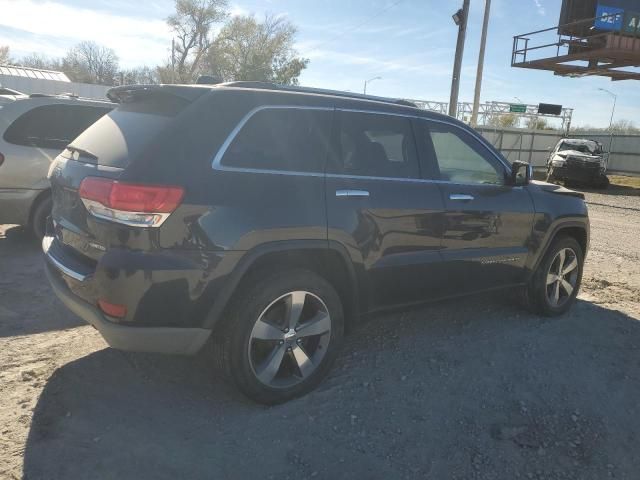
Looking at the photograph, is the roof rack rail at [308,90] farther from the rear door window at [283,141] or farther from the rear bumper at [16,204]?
the rear bumper at [16,204]

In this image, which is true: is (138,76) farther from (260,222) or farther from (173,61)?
(260,222)

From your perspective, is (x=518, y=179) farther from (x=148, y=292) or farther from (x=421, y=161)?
(x=148, y=292)

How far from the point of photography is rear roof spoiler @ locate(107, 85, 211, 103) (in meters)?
3.07

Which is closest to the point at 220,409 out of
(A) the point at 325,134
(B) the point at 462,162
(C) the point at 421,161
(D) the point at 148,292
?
(D) the point at 148,292

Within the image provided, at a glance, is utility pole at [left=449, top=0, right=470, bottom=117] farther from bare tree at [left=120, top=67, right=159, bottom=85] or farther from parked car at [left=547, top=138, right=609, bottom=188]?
bare tree at [left=120, top=67, right=159, bottom=85]

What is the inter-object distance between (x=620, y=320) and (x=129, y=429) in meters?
4.41

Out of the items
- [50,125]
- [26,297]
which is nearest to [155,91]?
[26,297]

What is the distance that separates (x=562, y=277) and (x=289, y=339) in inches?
121

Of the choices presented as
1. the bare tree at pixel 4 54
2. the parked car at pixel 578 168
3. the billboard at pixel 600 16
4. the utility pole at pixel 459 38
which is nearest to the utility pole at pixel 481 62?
the billboard at pixel 600 16

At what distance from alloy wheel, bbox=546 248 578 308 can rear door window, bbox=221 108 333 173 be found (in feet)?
9.01

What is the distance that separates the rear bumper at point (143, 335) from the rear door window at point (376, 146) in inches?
51.9

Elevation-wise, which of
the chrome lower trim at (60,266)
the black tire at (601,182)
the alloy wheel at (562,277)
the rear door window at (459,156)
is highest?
the rear door window at (459,156)

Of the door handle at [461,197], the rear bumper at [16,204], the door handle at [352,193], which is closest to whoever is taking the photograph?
the door handle at [352,193]

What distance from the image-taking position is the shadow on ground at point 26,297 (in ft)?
14.0
